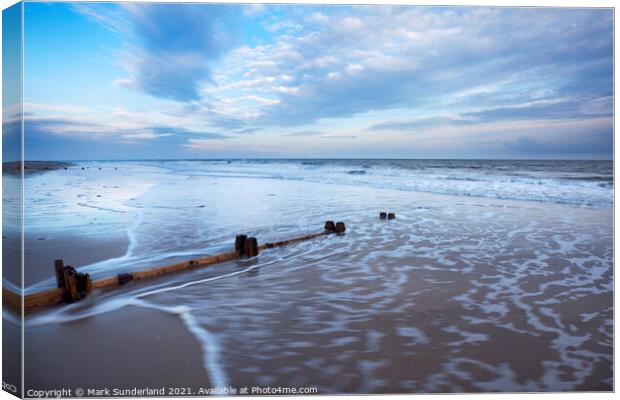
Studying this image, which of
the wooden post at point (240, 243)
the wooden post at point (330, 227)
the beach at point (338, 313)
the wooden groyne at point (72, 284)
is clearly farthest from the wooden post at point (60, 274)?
the wooden post at point (330, 227)

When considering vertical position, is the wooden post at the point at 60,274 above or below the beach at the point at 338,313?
above

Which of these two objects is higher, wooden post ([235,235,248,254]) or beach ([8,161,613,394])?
wooden post ([235,235,248,254])

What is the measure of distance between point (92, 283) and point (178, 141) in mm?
5353

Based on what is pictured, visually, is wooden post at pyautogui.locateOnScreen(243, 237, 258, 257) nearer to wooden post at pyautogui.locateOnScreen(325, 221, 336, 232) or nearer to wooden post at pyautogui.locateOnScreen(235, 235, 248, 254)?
wooden post at pyautogui.locateOnScreen(235, 235, 248, 254)

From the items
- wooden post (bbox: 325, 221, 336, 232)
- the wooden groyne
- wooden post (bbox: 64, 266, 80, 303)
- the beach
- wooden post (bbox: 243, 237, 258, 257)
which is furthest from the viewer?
wooden post (bbox: 325, 221, 336, 232)

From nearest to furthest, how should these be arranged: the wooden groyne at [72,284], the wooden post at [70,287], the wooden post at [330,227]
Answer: the wooden groyne at [72,284], the wooden post at [70,287], the wooden post at [330,227]

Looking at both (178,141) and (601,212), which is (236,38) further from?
(601,212)

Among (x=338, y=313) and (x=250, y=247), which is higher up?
(x=250, y=247)

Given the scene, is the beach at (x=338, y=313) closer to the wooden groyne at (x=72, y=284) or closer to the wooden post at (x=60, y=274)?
the wooden groyne at (x=72, y=284)

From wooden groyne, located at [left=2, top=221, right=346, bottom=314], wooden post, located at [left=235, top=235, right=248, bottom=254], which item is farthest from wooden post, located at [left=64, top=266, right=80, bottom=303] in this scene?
wooden post, located at [left=235, top=235, right=248, bottom=254]

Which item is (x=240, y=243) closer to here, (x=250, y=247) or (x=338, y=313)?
(x=250, y=247)

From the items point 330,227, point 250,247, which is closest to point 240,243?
point 250,247

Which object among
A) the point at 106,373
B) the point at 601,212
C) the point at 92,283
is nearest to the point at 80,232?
the point at 92,283

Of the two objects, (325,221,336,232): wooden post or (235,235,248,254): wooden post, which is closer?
(235,235,248,254): wooden post
